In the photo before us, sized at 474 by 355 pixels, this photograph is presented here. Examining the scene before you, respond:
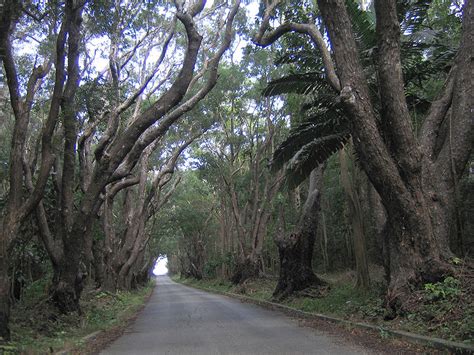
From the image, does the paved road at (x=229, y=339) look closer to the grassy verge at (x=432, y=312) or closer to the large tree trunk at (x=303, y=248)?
the grassy verge at (x=432, y=312)

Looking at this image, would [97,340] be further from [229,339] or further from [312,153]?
[312,153]

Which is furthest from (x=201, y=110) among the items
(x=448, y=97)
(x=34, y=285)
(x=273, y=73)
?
(x=448, y=97)

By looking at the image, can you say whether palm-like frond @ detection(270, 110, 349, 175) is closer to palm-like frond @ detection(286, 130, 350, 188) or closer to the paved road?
palm-like frond @ detection(286, 130, 350, 188)

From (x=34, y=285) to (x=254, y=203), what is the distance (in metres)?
14.1

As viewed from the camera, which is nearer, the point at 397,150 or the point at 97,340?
the point at 397,150

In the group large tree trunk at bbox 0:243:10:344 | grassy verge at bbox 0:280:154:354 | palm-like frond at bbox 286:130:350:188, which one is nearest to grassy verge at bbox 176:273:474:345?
palm-like frond at bbox 286:130:350:188

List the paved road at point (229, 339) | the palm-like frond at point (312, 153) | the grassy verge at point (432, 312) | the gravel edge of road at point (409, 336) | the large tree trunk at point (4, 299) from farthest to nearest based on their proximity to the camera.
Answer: the palm-like frond at point (312, 153), the paved road at point (229, 339), the large tree trunk at point (4, 299), the grassy verge at point (432, 312), the gravel edge of road at point (409, 336)

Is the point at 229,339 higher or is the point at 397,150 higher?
the point at 397,150

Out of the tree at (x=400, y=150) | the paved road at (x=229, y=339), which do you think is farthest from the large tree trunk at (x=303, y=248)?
the tree at (x=400, y=150)

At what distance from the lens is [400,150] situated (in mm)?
9141

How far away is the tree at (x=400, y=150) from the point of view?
8.90m

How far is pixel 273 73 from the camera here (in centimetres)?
2294

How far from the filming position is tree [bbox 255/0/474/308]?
29.2 ft

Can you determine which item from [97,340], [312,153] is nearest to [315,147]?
[312,153]
